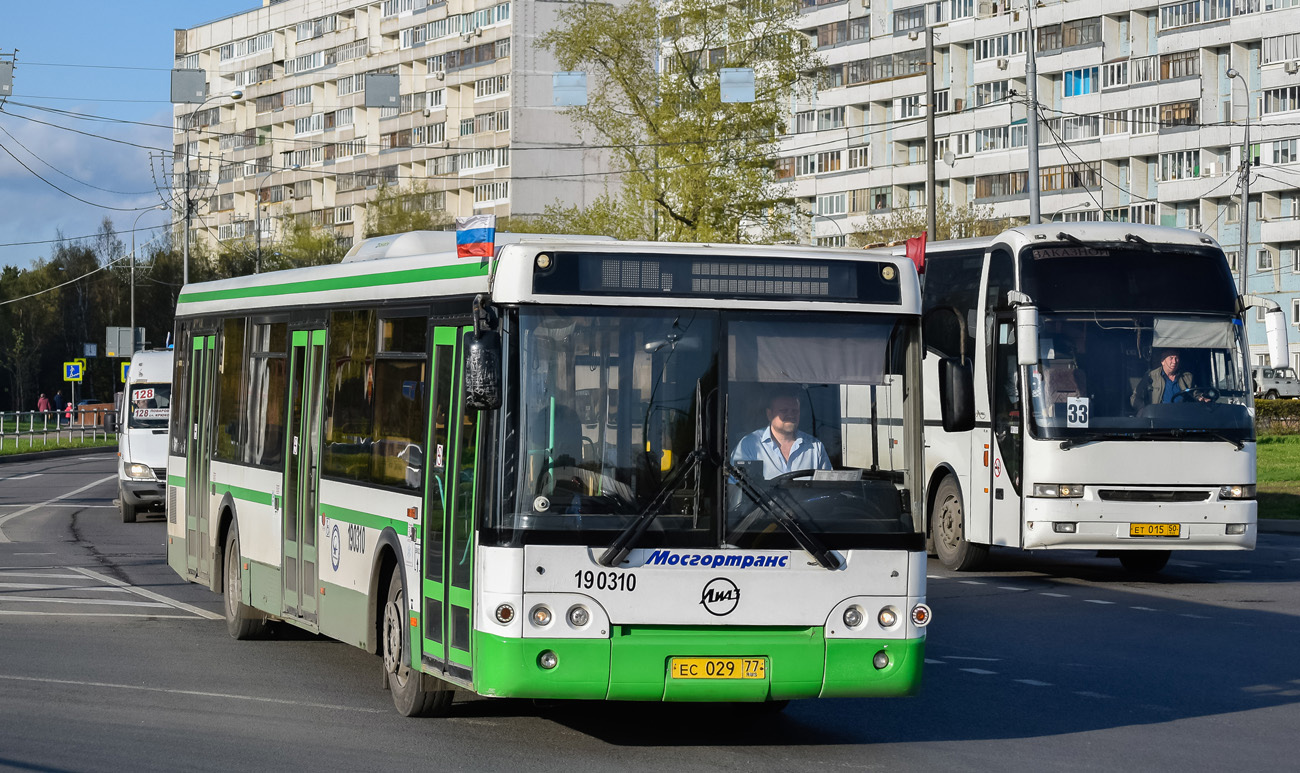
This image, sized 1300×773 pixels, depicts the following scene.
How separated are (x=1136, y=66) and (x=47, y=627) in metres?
70.8

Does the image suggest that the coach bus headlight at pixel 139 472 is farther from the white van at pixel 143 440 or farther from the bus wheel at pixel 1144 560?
the bus wheel at pixel 1144 560

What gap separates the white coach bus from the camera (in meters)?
18.1

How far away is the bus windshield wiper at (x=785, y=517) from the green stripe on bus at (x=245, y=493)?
16.8ft

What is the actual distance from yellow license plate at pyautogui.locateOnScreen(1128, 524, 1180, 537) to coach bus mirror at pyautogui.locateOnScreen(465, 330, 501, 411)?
10837mm

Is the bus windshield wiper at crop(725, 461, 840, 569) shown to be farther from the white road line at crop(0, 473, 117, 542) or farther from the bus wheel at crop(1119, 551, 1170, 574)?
the white road line at crop(0, 473, 117, 542)

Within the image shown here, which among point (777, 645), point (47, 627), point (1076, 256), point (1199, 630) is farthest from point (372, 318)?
point (1076, 256)

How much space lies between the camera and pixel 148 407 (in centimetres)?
2895

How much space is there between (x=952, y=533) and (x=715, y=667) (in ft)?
38.6

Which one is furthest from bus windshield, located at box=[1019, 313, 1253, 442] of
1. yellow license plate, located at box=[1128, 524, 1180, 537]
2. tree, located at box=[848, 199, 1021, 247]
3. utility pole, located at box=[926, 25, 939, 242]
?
tree, located at box=[848, 199, 1021, 247]

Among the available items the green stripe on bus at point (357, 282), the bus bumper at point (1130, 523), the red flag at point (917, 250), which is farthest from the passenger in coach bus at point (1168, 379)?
the green stripe on bus at point (357, 282)

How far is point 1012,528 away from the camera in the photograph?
18719 mm

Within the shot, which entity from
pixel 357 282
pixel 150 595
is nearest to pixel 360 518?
pixel 357 282

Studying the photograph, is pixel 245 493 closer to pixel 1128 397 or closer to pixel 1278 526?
pixel 1128 397

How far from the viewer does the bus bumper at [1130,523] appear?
59.5ft
